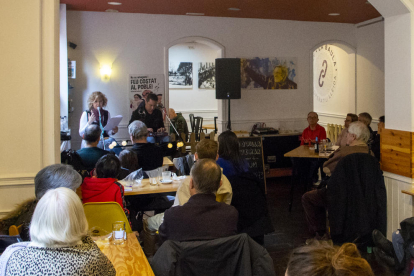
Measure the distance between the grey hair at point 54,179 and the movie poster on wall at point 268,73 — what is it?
21.6 feet

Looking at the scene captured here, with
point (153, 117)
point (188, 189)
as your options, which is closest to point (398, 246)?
point (188, 189)

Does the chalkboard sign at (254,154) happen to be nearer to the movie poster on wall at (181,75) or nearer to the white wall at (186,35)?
the white wall at (186,35)

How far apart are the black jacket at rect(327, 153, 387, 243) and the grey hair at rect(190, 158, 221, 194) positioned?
1884 mm

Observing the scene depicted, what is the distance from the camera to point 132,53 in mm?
8242

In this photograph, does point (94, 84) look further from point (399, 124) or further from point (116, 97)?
point (399, 124)

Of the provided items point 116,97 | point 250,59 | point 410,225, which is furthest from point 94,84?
point 410,225

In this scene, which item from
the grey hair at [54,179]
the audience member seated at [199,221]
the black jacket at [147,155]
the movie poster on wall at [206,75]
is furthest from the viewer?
the movie poster on wall at [206,75]

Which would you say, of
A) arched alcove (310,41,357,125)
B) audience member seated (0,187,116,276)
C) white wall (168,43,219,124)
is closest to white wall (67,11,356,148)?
arched alcove (310,41,357,125)

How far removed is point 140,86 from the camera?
27.3ft

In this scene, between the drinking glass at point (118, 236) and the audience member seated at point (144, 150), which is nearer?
the drinking glass at point (118, 236)

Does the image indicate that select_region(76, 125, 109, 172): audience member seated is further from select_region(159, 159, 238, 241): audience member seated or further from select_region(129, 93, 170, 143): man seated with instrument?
select_region(129, 93, 170, 143): man seated with instrument

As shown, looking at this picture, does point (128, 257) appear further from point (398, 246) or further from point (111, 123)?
point (111, 123)

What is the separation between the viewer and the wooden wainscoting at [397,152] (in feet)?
13.5

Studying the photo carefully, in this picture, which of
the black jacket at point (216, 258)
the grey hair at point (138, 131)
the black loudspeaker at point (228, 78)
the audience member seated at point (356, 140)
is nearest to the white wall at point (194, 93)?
the black loudspeaker at point (228, 78)
